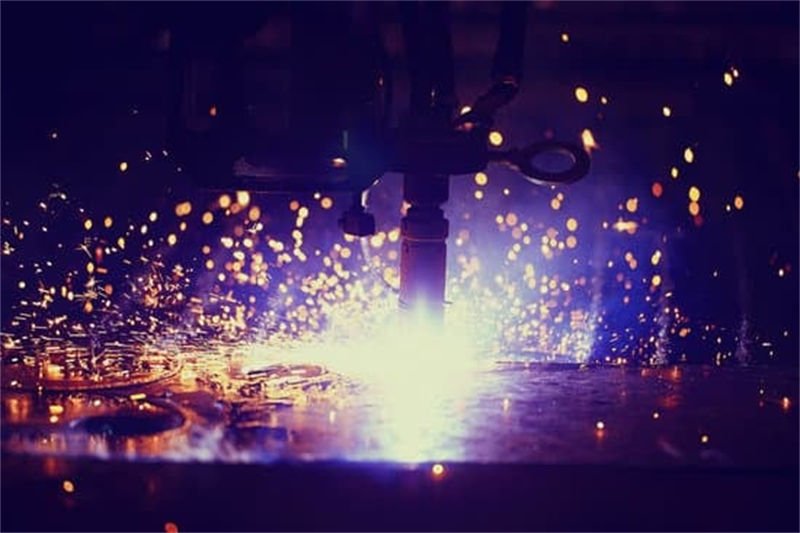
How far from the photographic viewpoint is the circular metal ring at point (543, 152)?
2.35 meters

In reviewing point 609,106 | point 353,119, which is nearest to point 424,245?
point 353,119

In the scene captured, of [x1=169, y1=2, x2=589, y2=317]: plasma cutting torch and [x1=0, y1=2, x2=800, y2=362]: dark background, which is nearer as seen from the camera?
[x1=169, y1=2, x2=589, y2=317]: plasma cutting torch

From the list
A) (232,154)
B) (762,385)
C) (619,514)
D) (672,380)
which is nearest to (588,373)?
(672,380)

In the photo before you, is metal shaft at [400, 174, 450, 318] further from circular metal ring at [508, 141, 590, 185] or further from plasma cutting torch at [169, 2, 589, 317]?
circular metal ring at [508, 141, 590, 185]

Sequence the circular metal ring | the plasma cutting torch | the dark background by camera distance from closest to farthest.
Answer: the plasma cutting torch, the circular metal ring, the dark background

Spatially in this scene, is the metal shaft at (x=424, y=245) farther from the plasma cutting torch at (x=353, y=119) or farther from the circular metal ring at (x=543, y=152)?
the circular metal ring at (x=543, y=152)

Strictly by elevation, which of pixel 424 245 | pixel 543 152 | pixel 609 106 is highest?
pixel 609 106

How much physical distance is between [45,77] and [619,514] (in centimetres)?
296

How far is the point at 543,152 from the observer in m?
2.35

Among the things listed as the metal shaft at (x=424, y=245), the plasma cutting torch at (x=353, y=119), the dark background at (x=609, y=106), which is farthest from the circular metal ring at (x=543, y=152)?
the dark background at (x=609, y=106)

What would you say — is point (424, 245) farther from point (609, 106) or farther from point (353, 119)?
point (609, 106)

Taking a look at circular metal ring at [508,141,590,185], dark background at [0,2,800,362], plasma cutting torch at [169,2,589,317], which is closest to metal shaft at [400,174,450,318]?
plasma cutting torch at [169,2,589,317]

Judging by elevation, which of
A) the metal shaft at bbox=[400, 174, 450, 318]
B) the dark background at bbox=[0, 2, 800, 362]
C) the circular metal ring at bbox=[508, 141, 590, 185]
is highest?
the dark background at bbox=[0, 2, 800, 362]

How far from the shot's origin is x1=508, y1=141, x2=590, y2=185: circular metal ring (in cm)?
235
